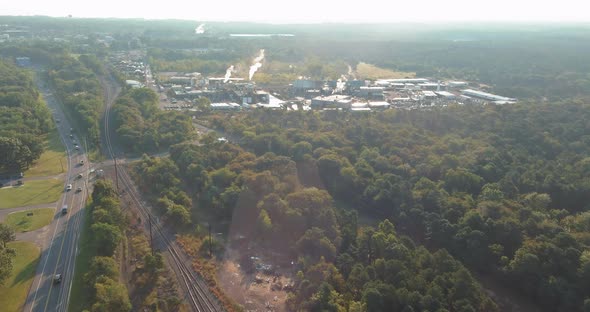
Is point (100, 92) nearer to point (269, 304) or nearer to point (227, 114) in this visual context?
point (227, 114)

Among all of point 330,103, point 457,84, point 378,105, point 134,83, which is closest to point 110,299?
point 330,103

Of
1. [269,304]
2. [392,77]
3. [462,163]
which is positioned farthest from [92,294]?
[392,77]

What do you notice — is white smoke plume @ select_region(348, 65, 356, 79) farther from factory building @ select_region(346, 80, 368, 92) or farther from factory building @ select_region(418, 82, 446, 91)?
factory building @ select_region(418, 82, 446, 91)

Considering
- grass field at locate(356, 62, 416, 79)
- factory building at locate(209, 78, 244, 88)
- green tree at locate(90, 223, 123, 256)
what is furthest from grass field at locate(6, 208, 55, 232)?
grass field at locate(356, 62, 416, 79)

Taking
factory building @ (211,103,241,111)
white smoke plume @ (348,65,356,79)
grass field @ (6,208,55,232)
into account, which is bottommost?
grass field @ (6,208,55,232)

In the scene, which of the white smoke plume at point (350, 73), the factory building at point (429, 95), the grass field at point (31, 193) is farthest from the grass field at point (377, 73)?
the grass field at point (31, 193)

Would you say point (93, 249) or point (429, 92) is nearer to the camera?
point (93, 249)

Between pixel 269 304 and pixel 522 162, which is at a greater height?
pixel 522 162
